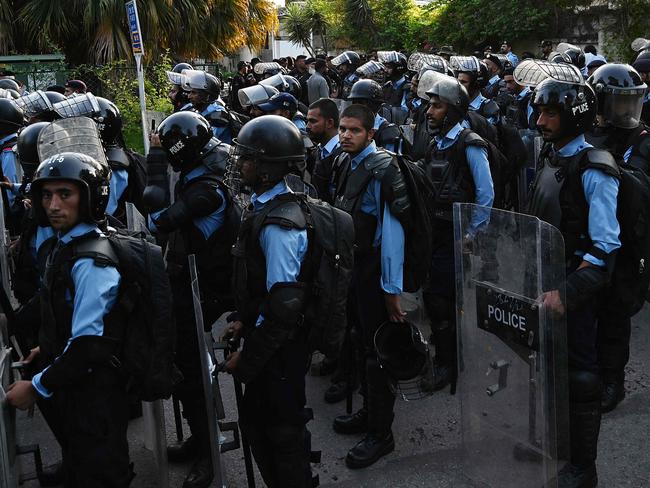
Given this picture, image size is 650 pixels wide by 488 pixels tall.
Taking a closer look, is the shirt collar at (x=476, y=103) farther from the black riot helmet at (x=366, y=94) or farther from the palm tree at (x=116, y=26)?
the palm tree at (x=116, y=26)

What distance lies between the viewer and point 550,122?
147 inches

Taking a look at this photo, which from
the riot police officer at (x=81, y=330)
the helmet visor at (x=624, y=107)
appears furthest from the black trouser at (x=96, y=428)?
the helmet visor at (x=624, y=107)

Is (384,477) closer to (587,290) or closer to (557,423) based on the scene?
(557,423)

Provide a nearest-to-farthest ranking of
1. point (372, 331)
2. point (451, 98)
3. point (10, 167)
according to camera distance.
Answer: point (372, 331)
point (451, 98)
point (10, 167)

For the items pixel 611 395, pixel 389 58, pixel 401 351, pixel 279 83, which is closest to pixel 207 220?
pixel 401 351

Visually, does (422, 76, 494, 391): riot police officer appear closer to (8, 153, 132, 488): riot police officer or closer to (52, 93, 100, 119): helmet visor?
(52, 93, 100, 119): helmet visor

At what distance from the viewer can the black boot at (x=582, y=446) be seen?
3.58 metres

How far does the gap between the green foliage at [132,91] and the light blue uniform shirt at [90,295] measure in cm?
1139

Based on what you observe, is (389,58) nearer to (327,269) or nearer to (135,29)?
(135,29)

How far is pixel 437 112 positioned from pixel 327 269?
7.49 ft

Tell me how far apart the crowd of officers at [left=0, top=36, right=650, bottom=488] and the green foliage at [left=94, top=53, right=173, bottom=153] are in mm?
8426

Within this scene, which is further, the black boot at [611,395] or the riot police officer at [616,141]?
the black boot at [611,395]

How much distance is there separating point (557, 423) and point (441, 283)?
1872mm

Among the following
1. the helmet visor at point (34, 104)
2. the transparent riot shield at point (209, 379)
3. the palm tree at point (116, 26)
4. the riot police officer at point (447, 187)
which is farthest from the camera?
the palm tree at point (116, 26)
